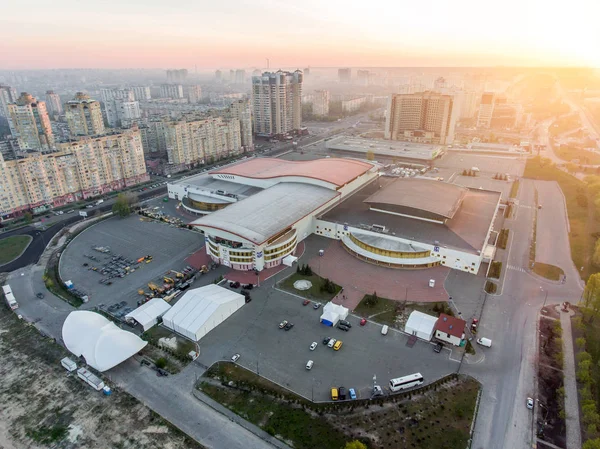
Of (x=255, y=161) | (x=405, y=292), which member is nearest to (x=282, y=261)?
(x=405, y=292)

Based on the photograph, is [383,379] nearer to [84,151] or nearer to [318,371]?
[318,371]

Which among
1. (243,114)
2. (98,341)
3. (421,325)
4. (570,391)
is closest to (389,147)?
(243,114)

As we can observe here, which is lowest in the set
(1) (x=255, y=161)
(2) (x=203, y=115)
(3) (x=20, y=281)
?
(3) (x=20, y=281)

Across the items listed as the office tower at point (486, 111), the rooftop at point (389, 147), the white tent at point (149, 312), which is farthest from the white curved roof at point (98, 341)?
the office tower at point (486, 111)

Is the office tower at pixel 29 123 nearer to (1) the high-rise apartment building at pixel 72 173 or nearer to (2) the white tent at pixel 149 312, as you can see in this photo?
(1) the high-rise apartment building at pixel 72 173

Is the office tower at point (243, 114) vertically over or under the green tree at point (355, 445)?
over

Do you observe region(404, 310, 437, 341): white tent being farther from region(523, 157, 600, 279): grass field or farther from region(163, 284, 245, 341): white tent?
region(523, 157, 600, 279): grass field
